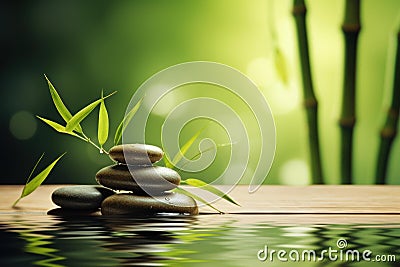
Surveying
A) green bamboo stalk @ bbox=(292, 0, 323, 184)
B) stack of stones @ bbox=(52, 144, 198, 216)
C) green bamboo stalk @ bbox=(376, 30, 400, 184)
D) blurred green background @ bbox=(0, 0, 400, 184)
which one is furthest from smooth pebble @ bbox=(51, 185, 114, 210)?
green bamboo stalk @ bbox=(376, 30, 400, 184)

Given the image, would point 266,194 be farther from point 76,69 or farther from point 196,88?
point 76,69

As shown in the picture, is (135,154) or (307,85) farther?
(307,85)

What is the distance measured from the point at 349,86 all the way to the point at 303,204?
3.28ft

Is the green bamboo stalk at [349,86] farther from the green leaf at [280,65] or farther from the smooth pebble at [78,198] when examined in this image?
the smooth pebble at [78,198]

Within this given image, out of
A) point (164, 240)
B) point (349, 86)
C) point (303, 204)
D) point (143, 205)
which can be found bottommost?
point (164, 240)

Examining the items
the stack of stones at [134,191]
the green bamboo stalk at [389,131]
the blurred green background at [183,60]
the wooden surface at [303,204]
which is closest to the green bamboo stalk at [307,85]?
the blurred green background at [183,60]

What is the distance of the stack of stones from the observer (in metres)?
1.36

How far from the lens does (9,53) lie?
2.58m

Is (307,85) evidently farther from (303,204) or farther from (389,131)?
(303,204)

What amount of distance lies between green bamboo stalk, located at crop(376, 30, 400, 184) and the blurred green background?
24 millimetres

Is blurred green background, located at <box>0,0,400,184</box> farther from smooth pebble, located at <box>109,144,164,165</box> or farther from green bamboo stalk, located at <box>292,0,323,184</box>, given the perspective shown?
smooth pebble, located at <box>109,144,164,165</box>

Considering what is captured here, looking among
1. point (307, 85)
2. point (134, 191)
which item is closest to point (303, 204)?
point (134, 191)

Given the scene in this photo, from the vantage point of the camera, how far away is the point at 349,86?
252cm

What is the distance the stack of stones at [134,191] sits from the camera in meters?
1.36
